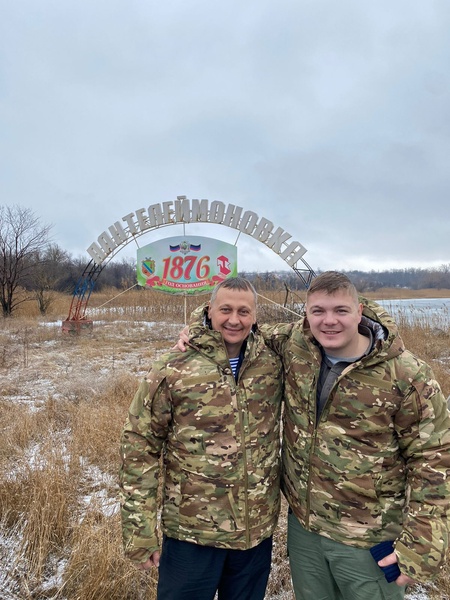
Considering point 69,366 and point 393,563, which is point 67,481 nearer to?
point 393,563

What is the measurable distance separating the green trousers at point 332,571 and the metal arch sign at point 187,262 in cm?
811

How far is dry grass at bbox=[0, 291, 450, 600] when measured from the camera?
2.11 metres

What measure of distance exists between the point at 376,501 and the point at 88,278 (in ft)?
36.0

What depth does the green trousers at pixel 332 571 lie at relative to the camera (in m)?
1.45

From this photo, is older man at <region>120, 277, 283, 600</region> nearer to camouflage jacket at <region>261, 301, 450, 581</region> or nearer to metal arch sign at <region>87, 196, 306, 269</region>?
camouflage jacket at <region>261, 301, 450, 581</region>

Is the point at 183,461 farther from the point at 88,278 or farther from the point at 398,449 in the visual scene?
the point at 88,278

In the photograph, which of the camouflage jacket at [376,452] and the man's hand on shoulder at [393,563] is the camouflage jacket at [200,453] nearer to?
the camouflage jacket at [376,452]

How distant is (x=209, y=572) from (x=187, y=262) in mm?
8556

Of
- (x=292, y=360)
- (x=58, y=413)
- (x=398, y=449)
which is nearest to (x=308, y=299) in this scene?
(x=292, y=360)

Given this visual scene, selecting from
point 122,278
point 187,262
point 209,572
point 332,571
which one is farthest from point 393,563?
point 122,278

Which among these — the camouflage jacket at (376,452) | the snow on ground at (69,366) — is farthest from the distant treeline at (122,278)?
the camouflage jacket at (376,452)

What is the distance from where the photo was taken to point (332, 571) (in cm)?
151

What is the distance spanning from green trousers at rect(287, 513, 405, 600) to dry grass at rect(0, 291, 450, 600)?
740 mm

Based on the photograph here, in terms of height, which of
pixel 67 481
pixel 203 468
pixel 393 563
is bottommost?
pixel 67 481
